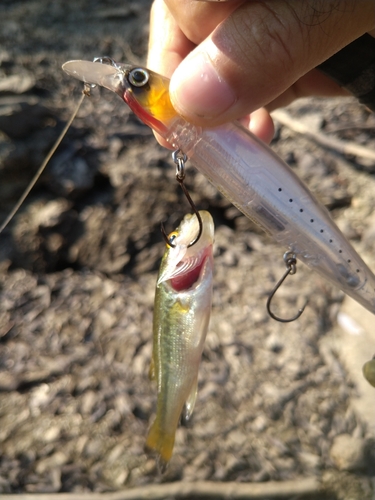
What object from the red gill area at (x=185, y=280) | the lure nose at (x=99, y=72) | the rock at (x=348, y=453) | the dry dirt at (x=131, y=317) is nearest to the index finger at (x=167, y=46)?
the lure nose at (x=99, y=72)

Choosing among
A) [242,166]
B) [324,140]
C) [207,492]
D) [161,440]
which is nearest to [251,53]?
[242,166]

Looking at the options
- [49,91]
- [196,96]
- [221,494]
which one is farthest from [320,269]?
[49,91]

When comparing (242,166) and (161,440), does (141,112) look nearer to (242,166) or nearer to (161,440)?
(242,166)

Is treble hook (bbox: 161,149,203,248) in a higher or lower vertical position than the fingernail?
lower

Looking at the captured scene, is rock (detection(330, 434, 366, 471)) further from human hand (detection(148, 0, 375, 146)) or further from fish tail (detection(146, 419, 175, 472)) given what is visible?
human hand (detection(148, 0, 375, 146))

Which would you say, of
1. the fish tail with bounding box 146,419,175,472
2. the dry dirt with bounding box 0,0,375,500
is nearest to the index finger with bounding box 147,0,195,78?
the fish tail with bounding box 146,419,175,472
